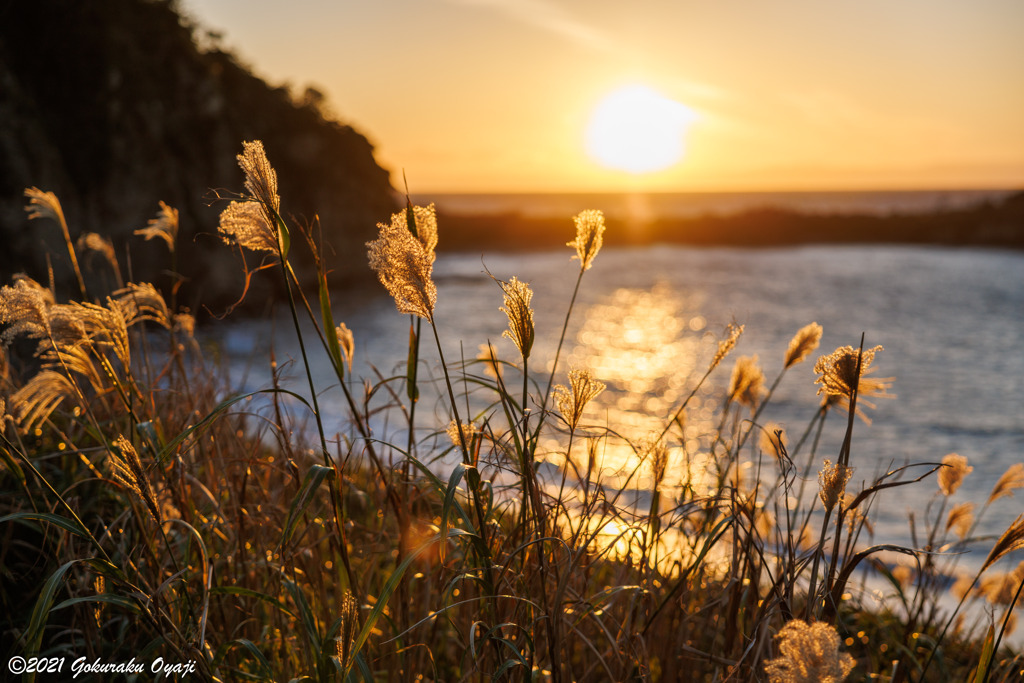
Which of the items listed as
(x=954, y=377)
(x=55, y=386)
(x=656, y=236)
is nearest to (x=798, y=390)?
(x=954, y=377)

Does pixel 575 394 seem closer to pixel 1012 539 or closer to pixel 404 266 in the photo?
pixel 404 266

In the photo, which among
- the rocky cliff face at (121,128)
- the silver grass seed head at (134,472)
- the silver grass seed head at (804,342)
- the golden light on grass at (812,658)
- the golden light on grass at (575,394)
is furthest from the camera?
the rocky cliff face at (121,128)

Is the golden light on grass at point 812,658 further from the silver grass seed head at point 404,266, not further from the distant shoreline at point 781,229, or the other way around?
the distant shoreline at point 781,229

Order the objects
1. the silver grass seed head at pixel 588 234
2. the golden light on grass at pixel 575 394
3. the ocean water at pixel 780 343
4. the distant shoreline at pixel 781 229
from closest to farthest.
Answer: the golden light on grass at pixel 575 394
the silver grass seed head at pixel 588 234
the ocean water at pixel 780 343
the distant shoreline at pixel 781 229

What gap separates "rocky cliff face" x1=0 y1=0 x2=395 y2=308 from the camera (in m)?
8.41

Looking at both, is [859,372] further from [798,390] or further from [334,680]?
[798,390]

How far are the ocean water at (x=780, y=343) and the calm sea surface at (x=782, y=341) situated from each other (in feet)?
0.13

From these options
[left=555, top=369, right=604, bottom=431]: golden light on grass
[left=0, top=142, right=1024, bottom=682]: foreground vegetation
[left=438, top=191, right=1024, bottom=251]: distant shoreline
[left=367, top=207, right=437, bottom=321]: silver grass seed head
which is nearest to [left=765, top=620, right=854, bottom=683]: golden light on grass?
[left=0, top=142, right=1024, bottom=682]: foreground vegetation

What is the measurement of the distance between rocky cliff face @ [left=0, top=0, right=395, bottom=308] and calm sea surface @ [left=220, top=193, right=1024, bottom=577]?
227 centimetres

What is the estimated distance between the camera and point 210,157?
1280 centimetres

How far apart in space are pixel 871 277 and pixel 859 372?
935 inches

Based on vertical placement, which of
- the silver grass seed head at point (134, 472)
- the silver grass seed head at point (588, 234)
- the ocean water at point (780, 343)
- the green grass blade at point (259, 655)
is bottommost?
the ocean water at point (780, 343)

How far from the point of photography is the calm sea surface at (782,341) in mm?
6395

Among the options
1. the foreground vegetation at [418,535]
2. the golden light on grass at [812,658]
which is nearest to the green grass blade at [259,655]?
the foreground vegetation at [418,535]
